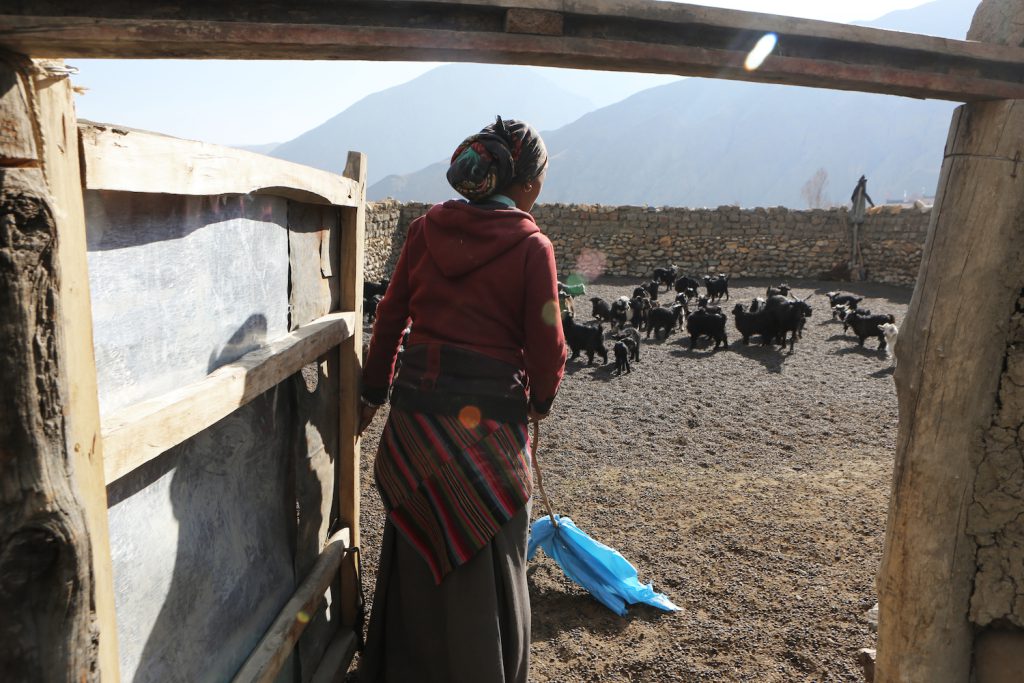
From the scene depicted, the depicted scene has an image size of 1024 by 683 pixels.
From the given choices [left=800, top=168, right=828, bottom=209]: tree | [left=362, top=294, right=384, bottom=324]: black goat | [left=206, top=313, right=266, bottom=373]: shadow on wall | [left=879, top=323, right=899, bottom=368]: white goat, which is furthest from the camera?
[left=800, top=168, right=828, bottom=209]: tree

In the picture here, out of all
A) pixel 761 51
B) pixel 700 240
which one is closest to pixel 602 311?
pixel 700 240

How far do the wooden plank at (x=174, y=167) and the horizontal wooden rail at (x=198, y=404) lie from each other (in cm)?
49

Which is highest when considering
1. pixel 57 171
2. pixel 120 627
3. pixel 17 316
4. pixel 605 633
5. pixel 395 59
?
pixel 395 59

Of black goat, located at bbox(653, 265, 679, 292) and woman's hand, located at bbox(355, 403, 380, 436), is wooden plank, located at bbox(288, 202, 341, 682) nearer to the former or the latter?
woman's hand, located at bbox(355, 403, 380, 436)

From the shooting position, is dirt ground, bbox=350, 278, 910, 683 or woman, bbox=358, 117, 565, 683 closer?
woman, bbox=358, 117, 565, 683

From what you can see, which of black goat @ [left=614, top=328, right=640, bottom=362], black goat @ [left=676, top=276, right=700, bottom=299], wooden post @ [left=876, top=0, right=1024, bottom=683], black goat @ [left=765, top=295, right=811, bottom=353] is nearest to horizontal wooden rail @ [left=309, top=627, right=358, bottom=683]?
wooden post @ [left=876, top=0, right=1024, bottom=683]

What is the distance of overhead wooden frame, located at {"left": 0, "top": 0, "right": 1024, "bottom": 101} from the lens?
3.87 feet

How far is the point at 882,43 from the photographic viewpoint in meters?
1.65

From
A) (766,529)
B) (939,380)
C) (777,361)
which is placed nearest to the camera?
(939,380)

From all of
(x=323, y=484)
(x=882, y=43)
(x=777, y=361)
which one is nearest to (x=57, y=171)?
(x=882, y=43)

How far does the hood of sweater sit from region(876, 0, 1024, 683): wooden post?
1.25 metres

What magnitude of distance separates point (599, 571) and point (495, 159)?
7.88ft

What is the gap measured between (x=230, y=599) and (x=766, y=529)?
3.57m

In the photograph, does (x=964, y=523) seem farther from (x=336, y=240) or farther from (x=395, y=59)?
(x=336, y=240)
